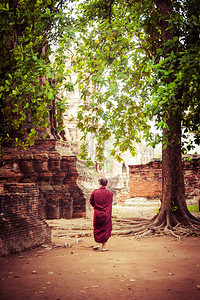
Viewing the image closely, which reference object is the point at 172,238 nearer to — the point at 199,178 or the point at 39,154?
the point at 39,154

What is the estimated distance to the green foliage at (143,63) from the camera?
Answer: 19.8 feet

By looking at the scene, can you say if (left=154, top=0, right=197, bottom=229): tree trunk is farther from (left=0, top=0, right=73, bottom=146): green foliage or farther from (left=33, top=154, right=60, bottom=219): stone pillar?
(left=33, top=154, right=60, bottom=219): stone pillar

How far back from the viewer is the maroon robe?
5.72 m

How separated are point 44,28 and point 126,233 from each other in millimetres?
5570

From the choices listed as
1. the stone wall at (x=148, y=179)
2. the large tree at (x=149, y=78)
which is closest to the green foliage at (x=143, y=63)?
the large tree at (x=149, y=78)

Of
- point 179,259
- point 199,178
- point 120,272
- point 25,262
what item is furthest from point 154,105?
point 199,178

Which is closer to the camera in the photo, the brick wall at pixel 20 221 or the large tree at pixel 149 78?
the brick wall at pixel 20 221

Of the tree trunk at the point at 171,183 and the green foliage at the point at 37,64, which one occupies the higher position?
the green foliage at the point at 37,64

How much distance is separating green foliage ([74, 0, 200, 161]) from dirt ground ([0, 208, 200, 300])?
2.44 metres

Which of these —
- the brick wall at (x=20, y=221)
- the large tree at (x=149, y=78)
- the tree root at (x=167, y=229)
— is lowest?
the tree root at (x=167, y=229)

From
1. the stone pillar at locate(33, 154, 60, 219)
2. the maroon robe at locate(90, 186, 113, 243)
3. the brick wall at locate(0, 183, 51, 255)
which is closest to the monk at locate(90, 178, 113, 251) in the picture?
the maroon robe at locate(90, 186, 113, 243)

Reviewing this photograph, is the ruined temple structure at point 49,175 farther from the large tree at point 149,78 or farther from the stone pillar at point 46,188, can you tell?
the large tree at point 149,78

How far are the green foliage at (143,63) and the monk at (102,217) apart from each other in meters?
1.53

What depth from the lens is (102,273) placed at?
12.6 ft
